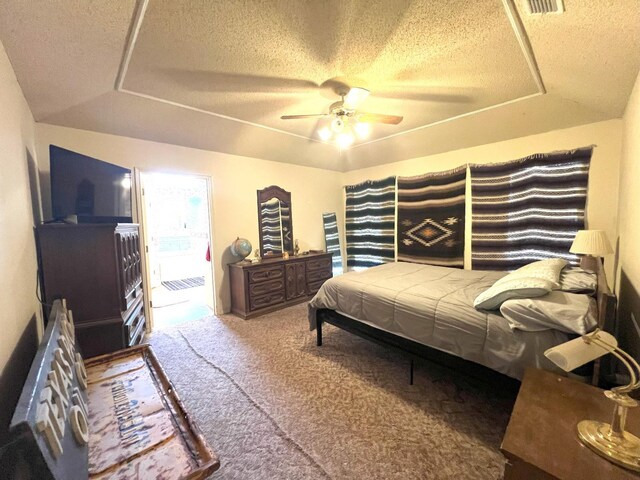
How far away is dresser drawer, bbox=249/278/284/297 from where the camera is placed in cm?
367

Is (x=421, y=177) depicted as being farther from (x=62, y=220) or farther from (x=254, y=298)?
(x=62, y=220)

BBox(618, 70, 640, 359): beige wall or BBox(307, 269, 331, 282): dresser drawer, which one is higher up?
BBox(618, 70, 640, 359): beige wall

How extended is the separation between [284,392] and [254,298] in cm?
176

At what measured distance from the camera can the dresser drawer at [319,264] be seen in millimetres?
4391

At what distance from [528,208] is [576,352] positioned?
2.91 m

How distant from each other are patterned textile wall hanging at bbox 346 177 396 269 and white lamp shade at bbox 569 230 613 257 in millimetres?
2415

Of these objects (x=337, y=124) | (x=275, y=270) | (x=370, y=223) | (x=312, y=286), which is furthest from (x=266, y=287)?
(x=337, y=124)

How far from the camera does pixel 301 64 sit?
198cm

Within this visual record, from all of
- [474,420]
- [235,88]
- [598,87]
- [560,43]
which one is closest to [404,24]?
[560,43]

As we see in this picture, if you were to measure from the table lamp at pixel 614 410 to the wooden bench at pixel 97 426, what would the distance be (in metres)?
1.23

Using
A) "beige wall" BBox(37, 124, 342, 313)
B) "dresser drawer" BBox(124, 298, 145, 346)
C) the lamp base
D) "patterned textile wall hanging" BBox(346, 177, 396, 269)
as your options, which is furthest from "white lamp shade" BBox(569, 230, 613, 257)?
"dresser drawer" BBox(124, 298, 145, 346)

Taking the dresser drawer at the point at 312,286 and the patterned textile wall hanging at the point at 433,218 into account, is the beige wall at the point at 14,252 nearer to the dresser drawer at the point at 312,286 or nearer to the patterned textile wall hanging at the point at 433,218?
the dresser drawer at the point at 312,286

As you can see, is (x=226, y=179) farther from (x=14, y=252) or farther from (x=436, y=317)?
(x=436, y=317)

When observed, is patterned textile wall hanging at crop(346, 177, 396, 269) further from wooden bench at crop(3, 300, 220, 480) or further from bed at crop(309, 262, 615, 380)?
wooden bench at crop(3, 300, 220, 480)
